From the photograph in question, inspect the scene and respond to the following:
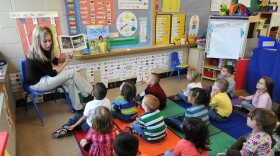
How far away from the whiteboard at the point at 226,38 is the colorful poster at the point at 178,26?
1.74 ft

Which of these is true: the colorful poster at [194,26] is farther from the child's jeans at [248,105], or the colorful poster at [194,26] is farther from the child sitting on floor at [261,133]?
the child sitting on floor at [261,133]

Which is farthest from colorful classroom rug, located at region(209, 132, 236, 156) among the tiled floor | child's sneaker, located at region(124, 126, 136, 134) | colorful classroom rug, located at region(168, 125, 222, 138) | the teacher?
the teacher

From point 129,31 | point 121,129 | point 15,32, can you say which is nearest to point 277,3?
point 129,31

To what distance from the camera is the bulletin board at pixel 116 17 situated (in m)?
3.04

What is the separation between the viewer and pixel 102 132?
1.68 metres

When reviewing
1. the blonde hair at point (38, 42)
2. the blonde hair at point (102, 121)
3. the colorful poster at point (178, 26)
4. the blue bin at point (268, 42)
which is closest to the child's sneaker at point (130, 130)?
the blonde hair at point (102, 121)

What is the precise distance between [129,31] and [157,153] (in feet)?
7.23

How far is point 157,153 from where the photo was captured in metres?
2.04

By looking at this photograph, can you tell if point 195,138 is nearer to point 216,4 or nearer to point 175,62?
point 175,62

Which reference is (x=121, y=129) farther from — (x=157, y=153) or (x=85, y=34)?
(x=85, y=34)

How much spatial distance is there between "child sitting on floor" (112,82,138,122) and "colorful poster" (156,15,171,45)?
1.76 m

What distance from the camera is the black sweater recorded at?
2.49 metres

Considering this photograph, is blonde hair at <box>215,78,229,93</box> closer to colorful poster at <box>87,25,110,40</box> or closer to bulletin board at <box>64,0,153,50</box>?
bulletin board at <box>64,0,153,50</box>

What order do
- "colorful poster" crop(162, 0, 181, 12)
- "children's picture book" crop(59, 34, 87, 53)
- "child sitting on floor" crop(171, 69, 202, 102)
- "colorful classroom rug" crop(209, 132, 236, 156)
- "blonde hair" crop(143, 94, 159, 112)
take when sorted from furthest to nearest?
1. "colorful poster" crop(162, 0, 181, 12)
2. "child sitting on floor" crop(171, 69, 202, 102)
3. "children's picture book" crop(59, 34, 87, 53)
4. "colorful classroom rug" crop(209, 132, 236, 156)
5. "blonde hair" crop(143, 94, 159, 112)
